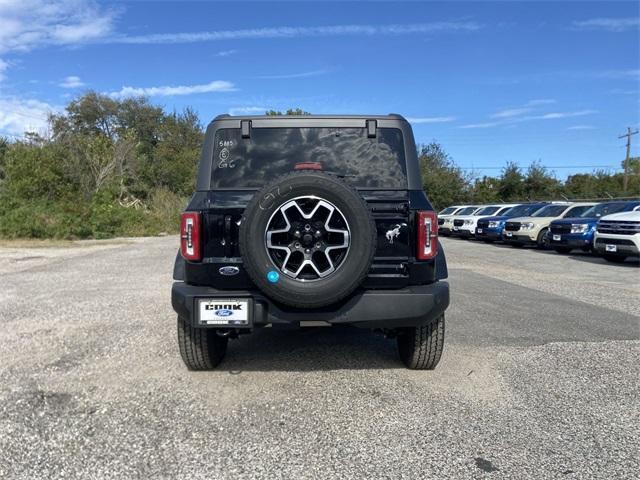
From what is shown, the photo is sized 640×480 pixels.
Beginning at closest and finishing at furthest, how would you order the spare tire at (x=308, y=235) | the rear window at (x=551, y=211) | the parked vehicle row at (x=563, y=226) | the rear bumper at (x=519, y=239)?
the spare tire at (x=308, y=235) < the parked vehicle row at (x=563, y=226) < the rear bumper at (x=519, y=239) < the rear window at (x=551, y=211)

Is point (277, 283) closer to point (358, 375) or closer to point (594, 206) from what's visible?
point (358, 375)

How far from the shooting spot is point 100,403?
13.1 ft

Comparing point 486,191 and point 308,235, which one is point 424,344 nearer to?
point 308,235

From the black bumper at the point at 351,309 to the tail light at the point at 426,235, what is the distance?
0.93 ft

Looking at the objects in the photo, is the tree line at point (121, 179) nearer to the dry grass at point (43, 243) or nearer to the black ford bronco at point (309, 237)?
the dry grass at point (43, 243)

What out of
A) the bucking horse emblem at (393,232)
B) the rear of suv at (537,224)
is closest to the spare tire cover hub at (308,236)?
the bucking horse emblem at (393,232)

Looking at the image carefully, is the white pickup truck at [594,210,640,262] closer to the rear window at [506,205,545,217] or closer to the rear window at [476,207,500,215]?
the rear window at [506,205,545,217]

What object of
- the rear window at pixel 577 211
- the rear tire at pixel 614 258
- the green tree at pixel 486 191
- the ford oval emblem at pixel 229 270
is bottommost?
the rear tire at pixel 614 258

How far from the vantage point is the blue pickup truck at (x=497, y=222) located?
22.1 m

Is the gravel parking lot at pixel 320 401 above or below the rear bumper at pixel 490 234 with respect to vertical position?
below

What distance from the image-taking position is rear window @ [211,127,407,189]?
431 cm

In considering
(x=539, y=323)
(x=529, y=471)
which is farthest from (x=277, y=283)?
(x=539, y=323)

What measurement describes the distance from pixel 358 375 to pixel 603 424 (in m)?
1.82

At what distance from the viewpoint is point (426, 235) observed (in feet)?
13.3
